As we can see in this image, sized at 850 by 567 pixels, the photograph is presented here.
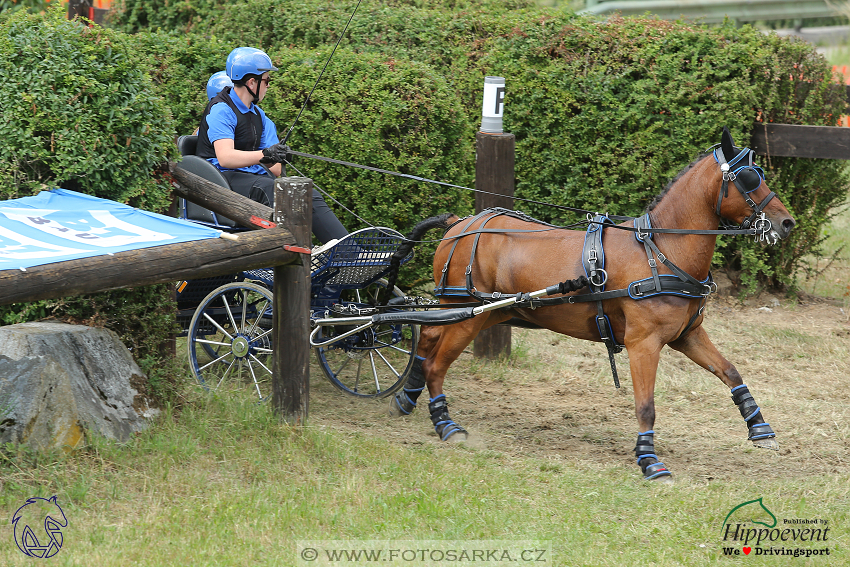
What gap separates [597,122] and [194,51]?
3841mm

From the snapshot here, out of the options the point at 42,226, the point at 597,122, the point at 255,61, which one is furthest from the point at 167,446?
the point at 597,122

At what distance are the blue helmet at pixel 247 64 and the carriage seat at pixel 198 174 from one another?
662 millimetres

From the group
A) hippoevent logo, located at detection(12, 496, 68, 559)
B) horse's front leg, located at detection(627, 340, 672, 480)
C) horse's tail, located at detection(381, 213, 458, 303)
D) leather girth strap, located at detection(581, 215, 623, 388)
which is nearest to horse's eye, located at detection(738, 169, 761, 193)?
leather girth strap, located at detection(581, 215, 623, 388)

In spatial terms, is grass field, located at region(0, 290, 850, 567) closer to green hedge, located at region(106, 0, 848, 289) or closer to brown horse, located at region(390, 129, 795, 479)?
brown horse, located at region(390, 129, 795, 479)

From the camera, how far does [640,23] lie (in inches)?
338

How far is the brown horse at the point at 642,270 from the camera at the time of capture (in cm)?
505

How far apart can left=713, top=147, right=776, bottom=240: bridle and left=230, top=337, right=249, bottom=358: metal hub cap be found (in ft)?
10.5

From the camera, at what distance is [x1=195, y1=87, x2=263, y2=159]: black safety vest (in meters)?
6.42

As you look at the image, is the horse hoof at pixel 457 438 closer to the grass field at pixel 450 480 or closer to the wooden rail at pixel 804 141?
the grass field at pixel 450 480

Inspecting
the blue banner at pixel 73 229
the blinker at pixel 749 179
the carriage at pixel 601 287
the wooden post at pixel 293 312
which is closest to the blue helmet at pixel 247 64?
the wooden post at pixel 293 312

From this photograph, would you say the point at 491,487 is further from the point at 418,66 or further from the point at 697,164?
the point at 418,66

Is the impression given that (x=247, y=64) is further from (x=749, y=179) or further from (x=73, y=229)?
(x=749, y=179)

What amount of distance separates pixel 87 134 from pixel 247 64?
154 centimetres

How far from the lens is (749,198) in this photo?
4.97 metres
